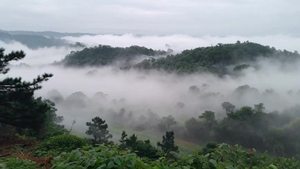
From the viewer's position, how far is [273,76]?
15100cm

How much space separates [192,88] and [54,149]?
337ft

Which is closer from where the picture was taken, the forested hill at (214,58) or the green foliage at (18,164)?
the green foliage at (18,164)

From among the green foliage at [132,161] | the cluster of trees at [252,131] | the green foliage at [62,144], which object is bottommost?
the cluster of trees at [252,131]

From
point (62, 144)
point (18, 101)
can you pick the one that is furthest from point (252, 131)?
point (62, 144)

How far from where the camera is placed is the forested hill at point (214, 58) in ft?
434

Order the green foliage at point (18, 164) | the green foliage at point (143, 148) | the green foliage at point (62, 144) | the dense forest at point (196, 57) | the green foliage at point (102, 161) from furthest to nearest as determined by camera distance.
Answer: the dense forest at point (196, 57) → the green foliage at point (143, 148) → the green foliage at point (62, 144) → the green foliage at point (18, 164) → the green foliage at point (102, 161)

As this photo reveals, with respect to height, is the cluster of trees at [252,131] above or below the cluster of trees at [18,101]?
below

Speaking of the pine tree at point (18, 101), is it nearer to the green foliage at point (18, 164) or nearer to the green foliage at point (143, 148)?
the green foliage at point (143, 148)

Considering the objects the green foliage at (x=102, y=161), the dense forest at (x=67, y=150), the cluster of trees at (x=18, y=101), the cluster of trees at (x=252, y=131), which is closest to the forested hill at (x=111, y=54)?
the cluster of trees at (x=252, y=131)

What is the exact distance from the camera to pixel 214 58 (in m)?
135

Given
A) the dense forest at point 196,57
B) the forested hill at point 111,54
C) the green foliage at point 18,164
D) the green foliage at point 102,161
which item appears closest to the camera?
the green foliage at point 102,161

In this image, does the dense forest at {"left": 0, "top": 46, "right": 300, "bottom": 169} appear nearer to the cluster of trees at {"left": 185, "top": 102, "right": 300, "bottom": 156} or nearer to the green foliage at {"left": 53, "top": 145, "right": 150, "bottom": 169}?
the green foliage at {"left": 53, "top": 145, "right": 150, "bottom": 169}

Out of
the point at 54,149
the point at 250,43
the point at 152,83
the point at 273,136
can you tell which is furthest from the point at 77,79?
the point at 54,149

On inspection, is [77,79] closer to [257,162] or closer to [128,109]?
[128,109]
